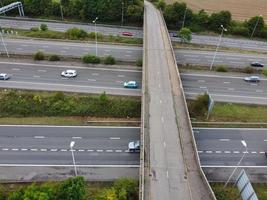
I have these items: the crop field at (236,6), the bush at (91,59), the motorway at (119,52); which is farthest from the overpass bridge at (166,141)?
the crop field at (236,6)

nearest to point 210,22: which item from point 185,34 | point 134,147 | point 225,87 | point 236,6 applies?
point 185,34

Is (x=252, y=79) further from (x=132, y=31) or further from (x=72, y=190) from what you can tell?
(x=72, y=190)

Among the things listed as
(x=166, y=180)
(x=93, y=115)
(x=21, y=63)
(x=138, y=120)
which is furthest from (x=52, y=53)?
(x=166, y=180)

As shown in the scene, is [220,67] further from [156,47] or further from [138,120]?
[138,120]

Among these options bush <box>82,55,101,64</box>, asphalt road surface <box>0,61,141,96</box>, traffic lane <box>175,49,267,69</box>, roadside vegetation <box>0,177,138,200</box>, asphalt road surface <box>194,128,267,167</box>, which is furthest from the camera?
traffic lane <box>175,49,267,69</box>

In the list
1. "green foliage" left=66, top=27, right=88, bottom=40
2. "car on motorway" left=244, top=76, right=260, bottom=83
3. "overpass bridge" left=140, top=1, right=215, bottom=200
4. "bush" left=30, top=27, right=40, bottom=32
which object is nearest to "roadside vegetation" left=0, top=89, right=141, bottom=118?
"overpass bridge" left=140, top=1, right=215, bottom=200

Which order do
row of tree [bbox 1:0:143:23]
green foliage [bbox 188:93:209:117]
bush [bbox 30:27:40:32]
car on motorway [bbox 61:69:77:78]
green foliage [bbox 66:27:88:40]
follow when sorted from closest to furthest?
green foliage [bbox 188:93:209:117], car on motorway [bbox 61:69:77:78], green foliage [bbox 66:27:88:40], bush [bbox 30:27:40:32], row of tree [bbox 1:0:143:23]

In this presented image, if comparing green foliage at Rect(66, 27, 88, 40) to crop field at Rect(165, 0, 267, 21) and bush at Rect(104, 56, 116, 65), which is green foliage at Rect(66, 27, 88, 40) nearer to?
bush at Rect(104, 56, 116, 65)
